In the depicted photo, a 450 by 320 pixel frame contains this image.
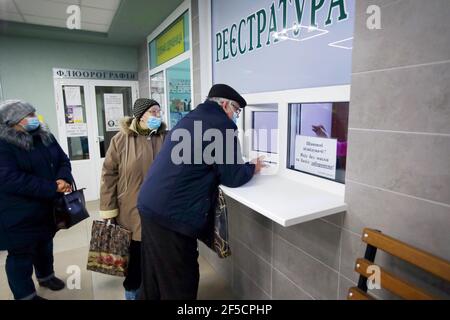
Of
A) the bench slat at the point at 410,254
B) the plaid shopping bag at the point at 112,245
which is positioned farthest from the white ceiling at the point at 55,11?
the bench slat at the point at 410,254

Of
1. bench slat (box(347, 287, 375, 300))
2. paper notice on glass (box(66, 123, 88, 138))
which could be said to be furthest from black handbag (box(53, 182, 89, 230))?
paper notice on glass (box(66, 123, 88, 138))

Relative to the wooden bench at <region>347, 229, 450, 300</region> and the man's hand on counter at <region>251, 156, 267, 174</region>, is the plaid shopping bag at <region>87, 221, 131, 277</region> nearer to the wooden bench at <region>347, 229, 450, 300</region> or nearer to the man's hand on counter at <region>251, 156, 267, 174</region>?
the man's hand on counter at <region>251, 156, 267, 174</region>

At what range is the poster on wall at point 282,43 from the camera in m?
1.26

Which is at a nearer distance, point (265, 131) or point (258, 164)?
point (258, 164)

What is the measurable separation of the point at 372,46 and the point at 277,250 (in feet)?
3.81

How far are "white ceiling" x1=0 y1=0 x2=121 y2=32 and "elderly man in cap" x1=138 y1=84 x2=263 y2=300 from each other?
6.67 feet

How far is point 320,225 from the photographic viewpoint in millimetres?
1353

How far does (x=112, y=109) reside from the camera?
4.38m

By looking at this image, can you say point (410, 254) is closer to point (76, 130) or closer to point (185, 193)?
point (185, 193)

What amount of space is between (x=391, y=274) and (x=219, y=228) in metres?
0.75

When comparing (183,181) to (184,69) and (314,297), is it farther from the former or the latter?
(184,69)

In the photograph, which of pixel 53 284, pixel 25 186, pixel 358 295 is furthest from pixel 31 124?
pixel 358 295

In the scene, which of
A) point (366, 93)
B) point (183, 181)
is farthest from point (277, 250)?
point (366, 93)

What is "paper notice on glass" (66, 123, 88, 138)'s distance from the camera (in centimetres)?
412
